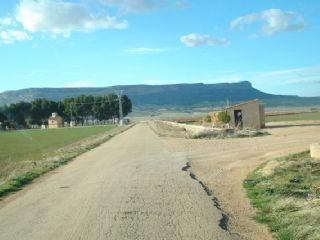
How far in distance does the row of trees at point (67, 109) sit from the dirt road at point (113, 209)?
152427 millimetres

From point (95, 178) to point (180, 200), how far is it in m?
6.09

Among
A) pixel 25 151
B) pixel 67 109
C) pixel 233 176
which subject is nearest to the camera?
pixel 233 176

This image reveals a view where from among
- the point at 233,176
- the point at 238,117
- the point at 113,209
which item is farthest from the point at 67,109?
the point at 113,209

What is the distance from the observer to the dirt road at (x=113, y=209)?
1027 centimetres

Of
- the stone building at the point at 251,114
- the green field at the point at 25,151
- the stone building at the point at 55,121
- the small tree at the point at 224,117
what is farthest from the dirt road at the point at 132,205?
the stone building at the point at 55,121

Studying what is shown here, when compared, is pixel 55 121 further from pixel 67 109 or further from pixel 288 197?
pixel 288 197

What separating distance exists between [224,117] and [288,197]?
52.0 m

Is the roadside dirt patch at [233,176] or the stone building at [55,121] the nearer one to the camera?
the roadside dirt patch at [233,176]

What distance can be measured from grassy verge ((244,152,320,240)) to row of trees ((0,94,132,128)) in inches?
6035

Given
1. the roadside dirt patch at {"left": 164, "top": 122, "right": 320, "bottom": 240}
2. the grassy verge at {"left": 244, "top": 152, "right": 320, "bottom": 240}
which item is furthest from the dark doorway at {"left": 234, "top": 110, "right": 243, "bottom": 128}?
the grassy verge at {"left": 244, "top": 152, "right": 320, "bottom": 240}

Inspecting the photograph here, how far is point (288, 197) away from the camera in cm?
1318

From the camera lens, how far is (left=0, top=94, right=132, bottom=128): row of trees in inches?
6746

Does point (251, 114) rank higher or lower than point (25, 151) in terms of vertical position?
higher

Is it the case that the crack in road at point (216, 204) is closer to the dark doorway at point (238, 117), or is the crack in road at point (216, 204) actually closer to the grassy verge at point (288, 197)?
the grassy verge at point (288, 197)
